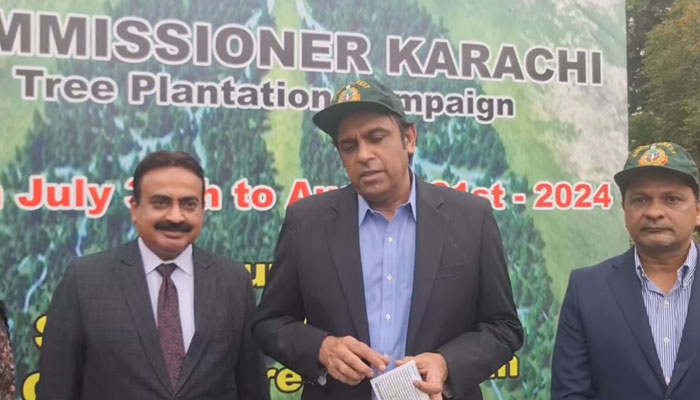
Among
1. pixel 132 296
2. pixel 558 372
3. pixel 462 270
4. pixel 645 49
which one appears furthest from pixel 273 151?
pixel 645 49

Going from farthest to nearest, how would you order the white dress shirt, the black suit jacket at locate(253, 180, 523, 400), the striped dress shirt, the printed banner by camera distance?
1. the printed banner
2. the white dress shirt
3. the striped dress shirt
4. the black suit jacket at locate(253, 180, 523, 400)

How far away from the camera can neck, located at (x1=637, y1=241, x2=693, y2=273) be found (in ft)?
7.22

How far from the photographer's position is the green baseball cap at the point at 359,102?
6.83 ft

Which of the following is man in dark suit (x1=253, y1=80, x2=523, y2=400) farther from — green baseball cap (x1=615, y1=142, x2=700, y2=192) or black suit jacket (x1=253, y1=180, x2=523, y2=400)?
green baseball cap (x1=615, y1=142, x2=700, y2=192)

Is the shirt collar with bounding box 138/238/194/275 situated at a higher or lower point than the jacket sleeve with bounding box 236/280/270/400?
higher

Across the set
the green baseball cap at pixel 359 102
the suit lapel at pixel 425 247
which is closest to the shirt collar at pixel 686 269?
the suit lapel at pixel 425 247

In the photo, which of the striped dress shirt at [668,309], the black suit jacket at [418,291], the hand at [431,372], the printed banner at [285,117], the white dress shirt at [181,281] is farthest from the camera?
the printed banner at [285,117]

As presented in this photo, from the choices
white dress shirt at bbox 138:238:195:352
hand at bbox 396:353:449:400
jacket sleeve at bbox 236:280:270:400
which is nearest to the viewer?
hand at bbox 396:353:449:400

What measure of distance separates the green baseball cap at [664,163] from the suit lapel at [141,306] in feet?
5.18

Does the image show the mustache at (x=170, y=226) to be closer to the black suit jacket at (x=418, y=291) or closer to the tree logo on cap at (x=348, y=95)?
the black suit jacket at (x=418, y=291)

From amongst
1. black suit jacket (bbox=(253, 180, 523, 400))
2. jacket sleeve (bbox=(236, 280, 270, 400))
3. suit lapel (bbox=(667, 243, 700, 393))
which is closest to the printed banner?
jacket sleeve (bbox=(236, 280, 270, 400))

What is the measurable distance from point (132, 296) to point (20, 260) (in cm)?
96

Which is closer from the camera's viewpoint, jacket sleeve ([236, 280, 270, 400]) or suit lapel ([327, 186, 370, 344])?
suit lapel ([327, 186, 370, 344])

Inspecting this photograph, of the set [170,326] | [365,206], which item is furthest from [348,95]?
[170,326]
